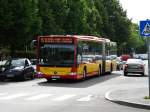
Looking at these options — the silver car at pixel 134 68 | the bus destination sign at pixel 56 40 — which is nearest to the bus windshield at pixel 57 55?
the bus destination sign at pixel 56 40

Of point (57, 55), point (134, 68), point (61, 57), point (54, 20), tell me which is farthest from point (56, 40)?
point (54, 20)

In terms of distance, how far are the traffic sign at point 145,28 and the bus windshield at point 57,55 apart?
10439 millimetres

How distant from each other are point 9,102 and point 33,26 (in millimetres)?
28954

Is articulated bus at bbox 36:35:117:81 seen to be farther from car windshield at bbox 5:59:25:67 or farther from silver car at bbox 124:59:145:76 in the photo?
silver car at bbox 124:59:145:76

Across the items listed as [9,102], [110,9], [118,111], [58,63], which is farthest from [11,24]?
[110,9]

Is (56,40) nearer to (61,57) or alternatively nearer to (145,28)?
(61,57)

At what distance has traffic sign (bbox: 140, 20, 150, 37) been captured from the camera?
59.9 ft

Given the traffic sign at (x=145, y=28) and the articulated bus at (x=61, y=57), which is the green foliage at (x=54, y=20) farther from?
the traffic sign at (x=145, y=28)

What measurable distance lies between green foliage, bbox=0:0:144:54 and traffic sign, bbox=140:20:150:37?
2252 centimetres

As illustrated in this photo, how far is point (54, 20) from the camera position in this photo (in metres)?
56.2

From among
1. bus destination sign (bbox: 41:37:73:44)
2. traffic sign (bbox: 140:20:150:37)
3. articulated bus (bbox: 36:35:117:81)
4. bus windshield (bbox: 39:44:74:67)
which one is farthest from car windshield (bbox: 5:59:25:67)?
traffic sign (bbox: 140:20:150:37)

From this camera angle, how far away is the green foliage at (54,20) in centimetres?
4128

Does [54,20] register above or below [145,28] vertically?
above

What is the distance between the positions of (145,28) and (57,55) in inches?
428
